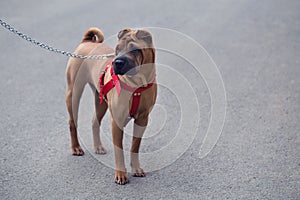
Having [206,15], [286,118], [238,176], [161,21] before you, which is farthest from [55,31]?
[238,176]

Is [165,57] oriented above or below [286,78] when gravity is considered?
above

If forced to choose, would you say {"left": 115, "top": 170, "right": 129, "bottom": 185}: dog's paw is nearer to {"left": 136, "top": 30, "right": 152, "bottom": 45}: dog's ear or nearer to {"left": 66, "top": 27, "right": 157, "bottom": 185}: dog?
{"left": 66, "top": 27, "right": 157, "bottom": 185}: dog

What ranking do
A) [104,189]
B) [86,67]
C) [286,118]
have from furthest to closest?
[286,118] < [86,67] < [104,189]

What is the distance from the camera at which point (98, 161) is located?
405 centimetres

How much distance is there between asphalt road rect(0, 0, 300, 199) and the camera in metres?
3.71

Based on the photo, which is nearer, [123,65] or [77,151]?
[123,65]

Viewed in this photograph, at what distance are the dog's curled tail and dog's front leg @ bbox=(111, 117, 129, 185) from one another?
0.86 m

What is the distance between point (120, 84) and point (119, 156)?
1.95ft

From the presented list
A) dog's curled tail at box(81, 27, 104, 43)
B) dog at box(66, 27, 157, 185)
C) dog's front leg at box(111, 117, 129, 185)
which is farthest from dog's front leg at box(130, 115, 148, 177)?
dog's curled tail at box(81, 27, 104, 43)

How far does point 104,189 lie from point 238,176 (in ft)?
3.53

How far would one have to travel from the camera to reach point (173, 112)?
199 inches

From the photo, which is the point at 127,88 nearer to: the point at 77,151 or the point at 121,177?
the point at 121,177

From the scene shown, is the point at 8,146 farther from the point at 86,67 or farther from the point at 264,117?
the point at 264,117

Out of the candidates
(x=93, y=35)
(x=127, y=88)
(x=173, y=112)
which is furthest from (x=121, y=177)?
(x=173, y=112)
